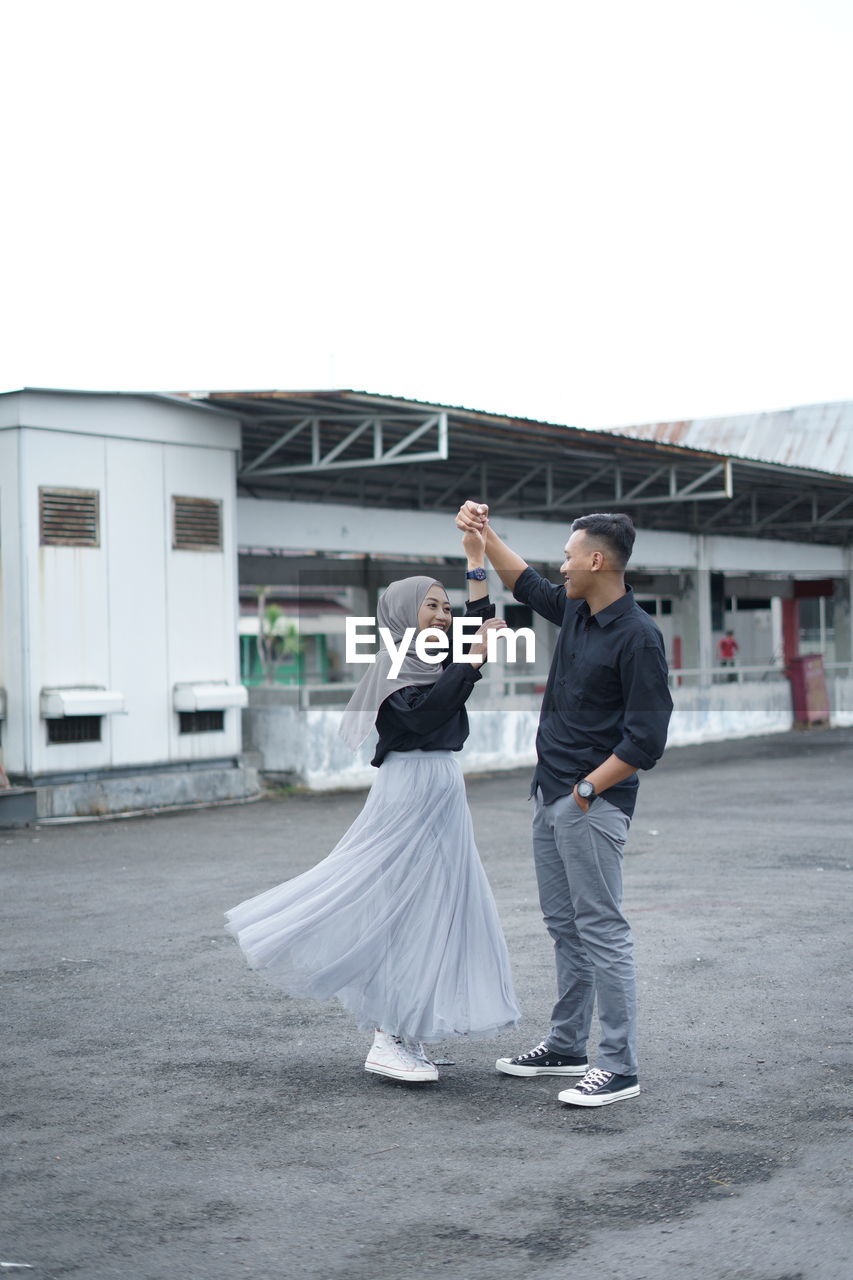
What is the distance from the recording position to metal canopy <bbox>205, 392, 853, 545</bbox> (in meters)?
15.0

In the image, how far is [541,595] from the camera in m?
5.33

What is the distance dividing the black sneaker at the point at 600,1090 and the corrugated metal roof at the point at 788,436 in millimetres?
30793

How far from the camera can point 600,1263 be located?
344 centimetres

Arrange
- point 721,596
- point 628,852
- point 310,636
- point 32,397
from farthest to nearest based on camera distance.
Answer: point 310,636
point 721,596
point 32,397
point 628,852

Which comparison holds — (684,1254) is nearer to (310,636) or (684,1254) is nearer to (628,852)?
(628,852)

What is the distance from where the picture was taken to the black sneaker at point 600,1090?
468 cm

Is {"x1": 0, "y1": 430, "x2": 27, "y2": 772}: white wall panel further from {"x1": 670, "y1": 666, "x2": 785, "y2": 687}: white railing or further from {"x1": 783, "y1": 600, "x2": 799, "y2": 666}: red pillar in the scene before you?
{"x1": 783, "y1": 600, "x2": 799, "y2": 666}: red pillar

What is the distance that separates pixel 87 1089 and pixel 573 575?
2.55 metres

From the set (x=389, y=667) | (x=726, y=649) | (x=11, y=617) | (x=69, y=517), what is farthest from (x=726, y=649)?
(x=389, y=667)

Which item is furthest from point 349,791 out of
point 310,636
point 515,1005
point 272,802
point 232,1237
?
point 310,636

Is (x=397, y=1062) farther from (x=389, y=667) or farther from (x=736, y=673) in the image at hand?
(x=736, y=673)

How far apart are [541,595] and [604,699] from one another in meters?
0.64

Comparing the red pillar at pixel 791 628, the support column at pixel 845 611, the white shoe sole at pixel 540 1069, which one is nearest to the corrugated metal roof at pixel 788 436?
the red pillar at pixel 791 628

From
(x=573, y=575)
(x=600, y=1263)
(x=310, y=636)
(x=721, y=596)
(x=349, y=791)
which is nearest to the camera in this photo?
(x=600, y=1263)
